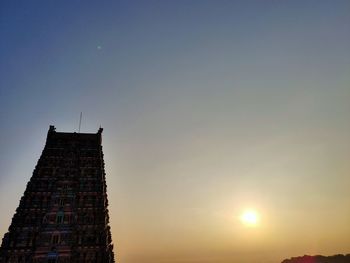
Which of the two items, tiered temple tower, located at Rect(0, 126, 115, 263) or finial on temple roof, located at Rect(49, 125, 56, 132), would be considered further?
finial on temple roof, located at Rect(49, 125, 56, 132)

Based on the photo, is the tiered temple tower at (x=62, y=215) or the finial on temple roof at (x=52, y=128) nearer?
the tiered temple tower at (x=62, y=215)

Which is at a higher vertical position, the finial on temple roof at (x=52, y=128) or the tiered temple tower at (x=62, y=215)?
the finial on temple roof at (x=52, y=128)

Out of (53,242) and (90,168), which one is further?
(90,168)

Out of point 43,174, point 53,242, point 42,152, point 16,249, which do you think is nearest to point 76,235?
point 53,242

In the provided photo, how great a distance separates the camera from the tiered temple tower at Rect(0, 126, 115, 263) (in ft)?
136

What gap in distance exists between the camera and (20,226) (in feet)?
141

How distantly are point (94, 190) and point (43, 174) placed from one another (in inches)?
346

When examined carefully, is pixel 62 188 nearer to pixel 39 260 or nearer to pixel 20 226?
pixel 20 226

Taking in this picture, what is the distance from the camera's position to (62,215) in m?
46.0

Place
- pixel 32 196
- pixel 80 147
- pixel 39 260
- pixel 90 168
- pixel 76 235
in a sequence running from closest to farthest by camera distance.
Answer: pixel 39 260, pixel 76 235, pixel 32 196, pixel 90 168, pixel 80 147

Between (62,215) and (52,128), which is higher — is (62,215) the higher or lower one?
the lower one

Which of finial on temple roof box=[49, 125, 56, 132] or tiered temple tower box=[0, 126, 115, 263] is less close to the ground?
finial on temple roof box=[49, 125, 56, 132]

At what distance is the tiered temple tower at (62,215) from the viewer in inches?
1636

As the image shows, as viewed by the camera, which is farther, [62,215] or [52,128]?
[52,128]
